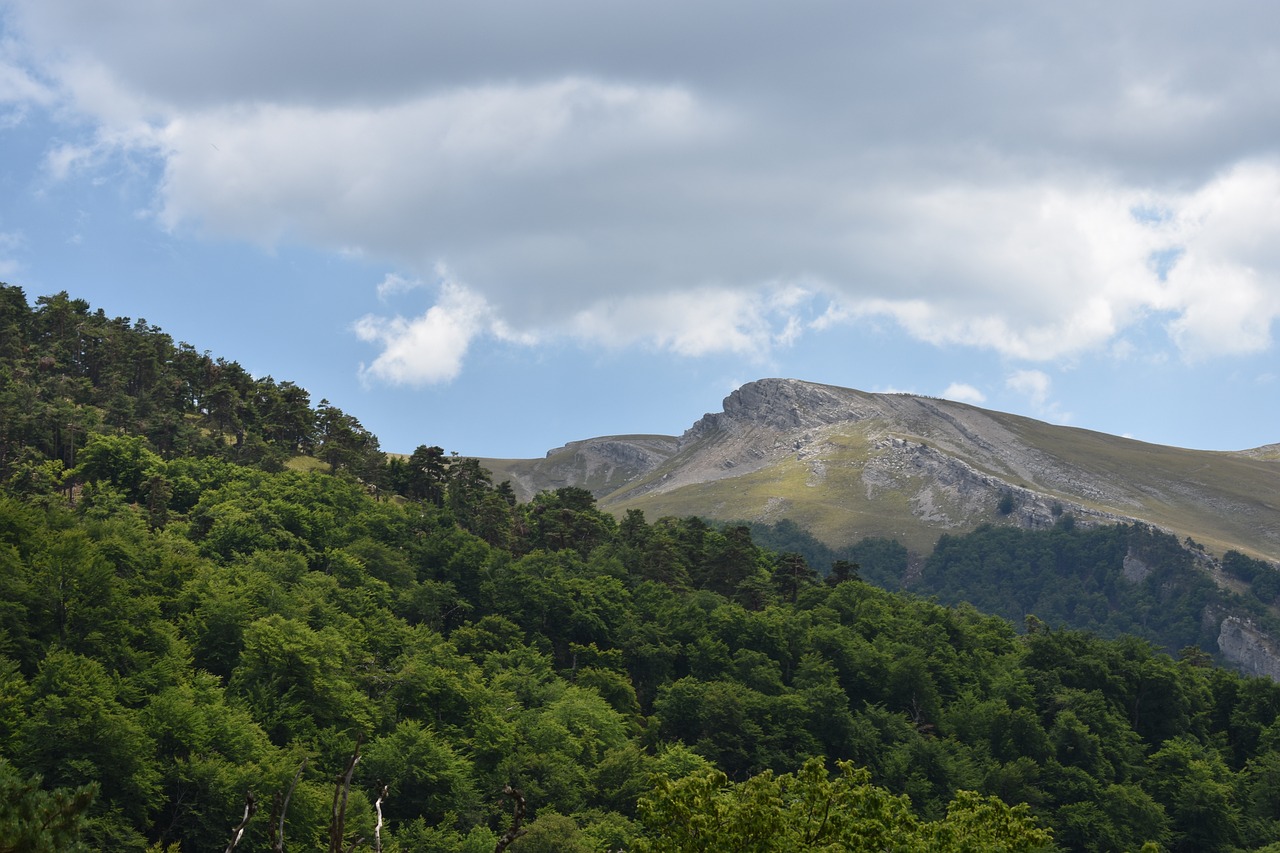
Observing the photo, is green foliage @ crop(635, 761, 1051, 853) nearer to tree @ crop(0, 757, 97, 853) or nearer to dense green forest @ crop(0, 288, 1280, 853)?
dense green forest @ crop(0, 288, 1280, 853)

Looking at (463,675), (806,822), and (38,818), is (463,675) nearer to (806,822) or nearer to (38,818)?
(806,822)

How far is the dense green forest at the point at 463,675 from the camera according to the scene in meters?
71.8

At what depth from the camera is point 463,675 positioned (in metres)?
103

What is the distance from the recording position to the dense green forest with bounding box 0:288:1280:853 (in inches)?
2827

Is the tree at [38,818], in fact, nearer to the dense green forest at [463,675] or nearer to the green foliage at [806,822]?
the dense green forest at [463,675]

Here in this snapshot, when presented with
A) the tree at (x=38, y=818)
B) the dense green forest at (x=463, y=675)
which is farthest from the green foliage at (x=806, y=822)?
the tree at (x=38, y=818)

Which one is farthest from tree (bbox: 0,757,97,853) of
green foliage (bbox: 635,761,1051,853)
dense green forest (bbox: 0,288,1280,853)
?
green foliage (bbox: 635,761,1051,853)

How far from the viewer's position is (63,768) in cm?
7031

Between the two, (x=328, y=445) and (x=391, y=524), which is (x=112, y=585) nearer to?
(x=391, y=524)

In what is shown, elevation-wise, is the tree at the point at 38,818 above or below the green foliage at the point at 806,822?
above

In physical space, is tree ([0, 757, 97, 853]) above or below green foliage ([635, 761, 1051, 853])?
above

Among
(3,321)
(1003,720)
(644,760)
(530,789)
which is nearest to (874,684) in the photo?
(1003,720)

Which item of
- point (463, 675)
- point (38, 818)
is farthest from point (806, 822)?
point (463, 675)

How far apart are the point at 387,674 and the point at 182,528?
34.7m
